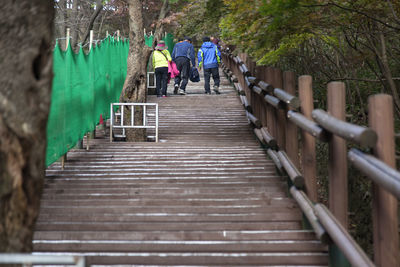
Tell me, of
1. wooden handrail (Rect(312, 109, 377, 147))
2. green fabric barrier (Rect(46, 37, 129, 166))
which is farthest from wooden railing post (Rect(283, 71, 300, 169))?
green fabric barrier (Rect(46, 37, 129, 166))

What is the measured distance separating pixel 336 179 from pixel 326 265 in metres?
0.80

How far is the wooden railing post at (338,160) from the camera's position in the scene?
4.61 meters

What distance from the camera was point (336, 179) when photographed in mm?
4715

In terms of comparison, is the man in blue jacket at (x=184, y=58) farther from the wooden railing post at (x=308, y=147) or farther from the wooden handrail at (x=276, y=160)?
the wooden railing post at (x=308, y=147)

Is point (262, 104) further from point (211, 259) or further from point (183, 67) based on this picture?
point (183, 67)

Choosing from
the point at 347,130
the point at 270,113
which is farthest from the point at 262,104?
the point at 347,130

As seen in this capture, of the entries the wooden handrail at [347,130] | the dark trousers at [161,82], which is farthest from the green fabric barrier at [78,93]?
the wooden handrail at [347,130]

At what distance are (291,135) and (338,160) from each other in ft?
7.22

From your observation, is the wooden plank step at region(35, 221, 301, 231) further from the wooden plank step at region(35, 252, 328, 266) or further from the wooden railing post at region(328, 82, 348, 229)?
the wooden railing post at region(328, 82, 348, 229)

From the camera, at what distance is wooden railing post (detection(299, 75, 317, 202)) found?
5.73 m

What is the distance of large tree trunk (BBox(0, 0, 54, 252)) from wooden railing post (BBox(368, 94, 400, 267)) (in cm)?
198

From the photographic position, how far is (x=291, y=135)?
6.84m

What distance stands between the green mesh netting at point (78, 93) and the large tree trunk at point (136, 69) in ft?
1.69

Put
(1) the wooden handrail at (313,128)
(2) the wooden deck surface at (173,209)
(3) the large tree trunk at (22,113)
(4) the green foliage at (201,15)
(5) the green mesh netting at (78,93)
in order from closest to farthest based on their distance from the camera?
1. (3) the large tree trunk at (22,113)
2. (1) the wooden handrail at (313,128)
3. (2) the wooden deck surface at (173,209)
4. (5) the green mesh netting at (78,93)
5. (4) the green foliage at (201,15)
